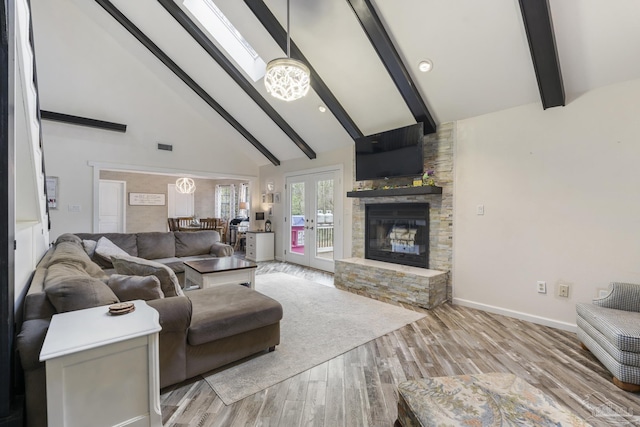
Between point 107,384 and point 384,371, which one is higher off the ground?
point 107,384

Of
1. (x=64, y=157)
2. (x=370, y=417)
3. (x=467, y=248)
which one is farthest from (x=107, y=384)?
(x=64, y=157)

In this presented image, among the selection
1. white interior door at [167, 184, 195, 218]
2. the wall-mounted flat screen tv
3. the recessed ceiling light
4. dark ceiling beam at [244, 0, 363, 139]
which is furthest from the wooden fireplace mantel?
white interior door at [167, 184, 195, 218]

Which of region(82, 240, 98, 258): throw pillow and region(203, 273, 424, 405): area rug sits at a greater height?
region(82, 240, 98, 258): throw pillow

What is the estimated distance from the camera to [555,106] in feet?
9.87

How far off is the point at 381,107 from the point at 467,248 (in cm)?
225

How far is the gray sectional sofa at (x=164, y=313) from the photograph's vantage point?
4.39 feet

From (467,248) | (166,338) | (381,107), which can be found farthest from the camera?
(381,107)

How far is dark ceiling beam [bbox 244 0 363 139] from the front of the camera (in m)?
3.32

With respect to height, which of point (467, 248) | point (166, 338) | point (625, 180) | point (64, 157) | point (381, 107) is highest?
point (381, 107)

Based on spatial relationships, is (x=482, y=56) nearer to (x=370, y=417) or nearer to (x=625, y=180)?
(x=625, y=180)

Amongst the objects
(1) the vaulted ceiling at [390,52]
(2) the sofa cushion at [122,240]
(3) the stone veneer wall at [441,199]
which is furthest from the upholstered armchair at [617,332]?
(2) the sofa cushion at [122,240]

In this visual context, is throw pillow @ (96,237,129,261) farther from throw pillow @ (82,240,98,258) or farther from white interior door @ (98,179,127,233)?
white interior door @ (98,179,127,233)

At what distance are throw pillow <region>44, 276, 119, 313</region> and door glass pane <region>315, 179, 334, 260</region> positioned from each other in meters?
4.24

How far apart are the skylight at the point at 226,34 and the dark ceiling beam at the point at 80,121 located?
278cm
